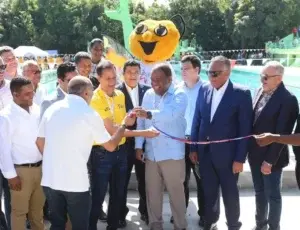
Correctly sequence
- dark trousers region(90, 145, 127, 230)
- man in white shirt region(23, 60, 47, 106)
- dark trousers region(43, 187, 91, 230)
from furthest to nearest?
man in white shirt region(23, 60, 47, 106) < dark trousers region(90, 145, 127, 230) < dark trousers region(43, 187, 91, 230)

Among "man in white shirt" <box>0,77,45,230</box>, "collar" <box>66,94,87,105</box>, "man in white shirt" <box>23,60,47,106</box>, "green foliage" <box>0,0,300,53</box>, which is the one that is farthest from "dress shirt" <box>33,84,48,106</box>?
"green foliage" <box>0,0,300,53</box>

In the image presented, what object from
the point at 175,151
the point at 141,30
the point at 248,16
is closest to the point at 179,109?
the point at 175,151

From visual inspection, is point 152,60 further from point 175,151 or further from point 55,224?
point 55,224

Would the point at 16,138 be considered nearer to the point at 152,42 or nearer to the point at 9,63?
the point at 9,63

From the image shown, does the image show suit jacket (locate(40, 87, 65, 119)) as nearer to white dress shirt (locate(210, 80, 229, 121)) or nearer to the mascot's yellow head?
white dress shirt (locate(210, 80, 229, 121))

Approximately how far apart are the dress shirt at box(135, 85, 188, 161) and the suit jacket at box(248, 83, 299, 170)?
0.72m

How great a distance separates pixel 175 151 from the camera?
3898 mm

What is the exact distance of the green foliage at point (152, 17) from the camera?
127 feet

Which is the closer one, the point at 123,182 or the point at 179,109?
the point at 179,109

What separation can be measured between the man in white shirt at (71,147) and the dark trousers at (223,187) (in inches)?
48.0

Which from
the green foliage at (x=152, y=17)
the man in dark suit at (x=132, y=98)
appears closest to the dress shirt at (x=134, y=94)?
the man in dark suit at (x=132, y=98)

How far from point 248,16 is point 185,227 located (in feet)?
121

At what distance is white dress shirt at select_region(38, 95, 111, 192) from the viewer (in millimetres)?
2936

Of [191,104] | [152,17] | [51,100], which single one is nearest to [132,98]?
[191,104]
